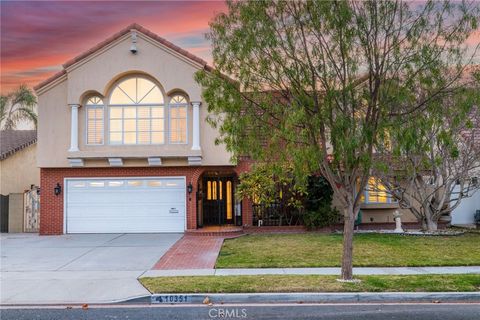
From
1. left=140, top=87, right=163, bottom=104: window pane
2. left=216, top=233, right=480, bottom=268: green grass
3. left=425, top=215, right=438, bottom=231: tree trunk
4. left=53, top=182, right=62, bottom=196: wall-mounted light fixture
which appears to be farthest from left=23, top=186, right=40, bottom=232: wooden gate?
left=425, top=215, right=438, bottom=231: tree trunk

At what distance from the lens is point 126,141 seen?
64.0 feet

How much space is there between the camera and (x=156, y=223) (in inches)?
780

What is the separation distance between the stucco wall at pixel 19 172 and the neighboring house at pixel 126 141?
5.68 metres

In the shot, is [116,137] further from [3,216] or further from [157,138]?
[3,216]

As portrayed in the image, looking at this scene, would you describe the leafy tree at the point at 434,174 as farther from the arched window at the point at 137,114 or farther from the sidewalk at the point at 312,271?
the arched window at the point at 137,114

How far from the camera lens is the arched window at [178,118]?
19.5 m

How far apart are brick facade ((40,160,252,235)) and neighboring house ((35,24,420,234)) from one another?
4cm

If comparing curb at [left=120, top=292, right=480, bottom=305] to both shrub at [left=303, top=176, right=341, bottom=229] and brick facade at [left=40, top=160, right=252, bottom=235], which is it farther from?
brick facade at [left=40, top=160, right=252, bottom=235]

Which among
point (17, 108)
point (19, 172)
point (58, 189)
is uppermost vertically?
point (17, 108)

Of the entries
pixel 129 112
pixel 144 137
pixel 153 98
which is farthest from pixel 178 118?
pixel 129 112

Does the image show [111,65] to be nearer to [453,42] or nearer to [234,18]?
[234,18]

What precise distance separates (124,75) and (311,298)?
1391 cm

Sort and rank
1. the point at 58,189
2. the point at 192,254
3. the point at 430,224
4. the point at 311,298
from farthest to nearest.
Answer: the point at 58,189, the point at 430,224, the point at 192,254, the point at 311,298

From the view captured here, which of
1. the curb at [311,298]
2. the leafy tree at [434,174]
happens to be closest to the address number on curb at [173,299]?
the curb at [311,298]
